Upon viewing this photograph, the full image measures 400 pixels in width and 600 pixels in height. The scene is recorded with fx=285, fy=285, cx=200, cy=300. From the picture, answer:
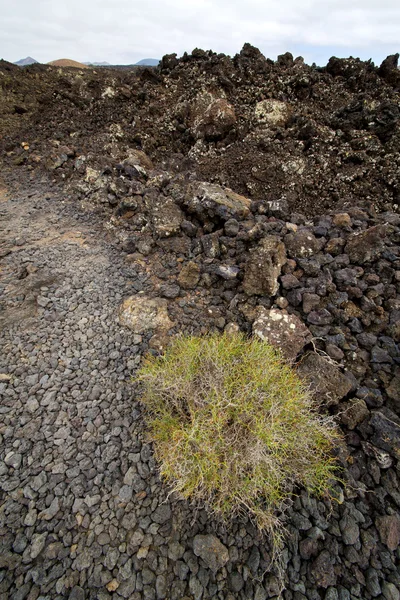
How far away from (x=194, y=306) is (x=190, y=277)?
16.8 inches

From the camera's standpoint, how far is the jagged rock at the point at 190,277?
3604 millimetres

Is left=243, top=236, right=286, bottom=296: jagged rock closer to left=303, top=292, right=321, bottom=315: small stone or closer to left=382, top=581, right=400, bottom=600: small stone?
left=303, top=292, right=321, bottom=315: small stone

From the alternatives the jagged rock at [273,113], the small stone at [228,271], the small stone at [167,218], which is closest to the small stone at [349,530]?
the small stone at [228,271]

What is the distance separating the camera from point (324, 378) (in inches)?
99.2

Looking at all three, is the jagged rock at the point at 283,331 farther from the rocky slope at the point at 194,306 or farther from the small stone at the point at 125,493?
the small stone at the point at 125,493

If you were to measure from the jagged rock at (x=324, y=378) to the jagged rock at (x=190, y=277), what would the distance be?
1.62 m

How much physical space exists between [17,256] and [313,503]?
4581 millimetres

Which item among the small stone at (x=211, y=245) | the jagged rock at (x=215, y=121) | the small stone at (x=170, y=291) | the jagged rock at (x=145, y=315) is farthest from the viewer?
the jagged rock at (x=215, y=121)

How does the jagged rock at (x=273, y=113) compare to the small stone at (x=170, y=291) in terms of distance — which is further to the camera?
the jagged rock at (x=273, y=113)

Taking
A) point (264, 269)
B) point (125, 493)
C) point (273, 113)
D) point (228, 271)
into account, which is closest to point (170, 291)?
point (228, 271)

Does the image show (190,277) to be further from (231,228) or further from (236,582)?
(236,582)

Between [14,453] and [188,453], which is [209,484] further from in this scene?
[14,453]

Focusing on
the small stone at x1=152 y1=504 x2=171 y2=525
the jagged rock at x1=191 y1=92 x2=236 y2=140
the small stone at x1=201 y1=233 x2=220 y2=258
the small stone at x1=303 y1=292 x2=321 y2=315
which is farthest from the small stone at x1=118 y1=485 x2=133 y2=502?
the jagged rock at x1=191 y1=92 x2=236 y2=140

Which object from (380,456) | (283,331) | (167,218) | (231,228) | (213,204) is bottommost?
(380,456)
